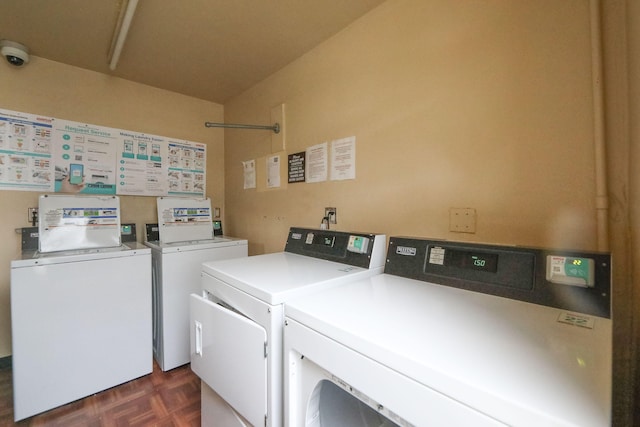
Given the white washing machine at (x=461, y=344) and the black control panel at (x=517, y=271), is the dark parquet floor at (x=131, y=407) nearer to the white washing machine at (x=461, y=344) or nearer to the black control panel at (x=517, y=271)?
the white washing machine at (x=461, y=344)

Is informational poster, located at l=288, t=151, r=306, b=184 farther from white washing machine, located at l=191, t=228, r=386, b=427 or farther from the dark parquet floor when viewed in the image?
the dark parquet floor

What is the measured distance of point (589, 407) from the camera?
381mm

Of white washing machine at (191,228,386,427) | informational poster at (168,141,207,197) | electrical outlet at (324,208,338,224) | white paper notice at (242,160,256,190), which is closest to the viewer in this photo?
white washing machine at (191,228,386,427)

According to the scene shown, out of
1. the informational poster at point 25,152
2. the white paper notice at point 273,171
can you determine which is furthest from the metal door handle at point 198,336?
the informational poster at point 25,152

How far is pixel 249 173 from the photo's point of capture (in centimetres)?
245

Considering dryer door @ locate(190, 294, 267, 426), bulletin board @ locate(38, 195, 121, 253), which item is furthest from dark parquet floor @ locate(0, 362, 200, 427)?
bulletin board @ locate(38, 195, 121, 253)

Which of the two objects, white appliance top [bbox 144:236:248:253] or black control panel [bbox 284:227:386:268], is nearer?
black control panel [bbox 284:227:386:268]

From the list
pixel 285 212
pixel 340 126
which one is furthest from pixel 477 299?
pixel 285 212

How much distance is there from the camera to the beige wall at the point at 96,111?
188 centimetres

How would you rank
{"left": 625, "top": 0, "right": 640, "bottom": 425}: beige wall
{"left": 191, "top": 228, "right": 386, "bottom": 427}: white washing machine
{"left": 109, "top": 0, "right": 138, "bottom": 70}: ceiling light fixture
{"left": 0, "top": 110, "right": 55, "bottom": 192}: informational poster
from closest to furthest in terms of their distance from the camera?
1. {"left": 625, "top": 0, "right": 640, "bottom": 425}: beige wall
2. {"left": 191, "top": 228, "right": 386, "bottom": 427}: white washing machine
3. {"left": 109, "top": 0, "right": 138, "bottom": 70}: ceiling light fixture
4. {"left": 0, "top": 110, "right": 55, "bottom": 192}: informational poster

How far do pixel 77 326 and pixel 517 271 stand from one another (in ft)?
7.26

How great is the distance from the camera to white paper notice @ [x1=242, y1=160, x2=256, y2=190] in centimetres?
240

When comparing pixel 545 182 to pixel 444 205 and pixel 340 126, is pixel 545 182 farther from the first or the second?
pixel 340 126

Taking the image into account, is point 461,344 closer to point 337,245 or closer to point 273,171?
point 337,245
